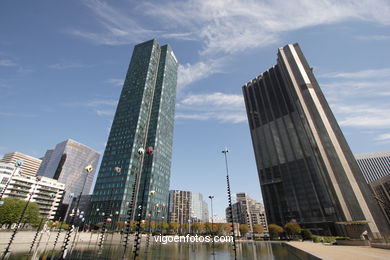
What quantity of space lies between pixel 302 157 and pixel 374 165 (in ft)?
467

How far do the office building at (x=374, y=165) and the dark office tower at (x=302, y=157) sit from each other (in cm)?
12984

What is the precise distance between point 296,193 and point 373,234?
35.9 m

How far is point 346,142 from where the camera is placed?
8481 centimetres

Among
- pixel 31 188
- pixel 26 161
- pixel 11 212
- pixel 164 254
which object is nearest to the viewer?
pixel 164 254

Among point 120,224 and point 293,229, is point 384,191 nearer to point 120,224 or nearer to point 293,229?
point 293,229

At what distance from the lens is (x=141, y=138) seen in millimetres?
124625

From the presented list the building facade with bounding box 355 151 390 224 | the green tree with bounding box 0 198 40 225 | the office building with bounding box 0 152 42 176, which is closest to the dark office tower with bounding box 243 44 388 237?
the green tree with bounding box 0 198 40 225

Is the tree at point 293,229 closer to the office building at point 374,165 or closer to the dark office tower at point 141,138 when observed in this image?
the dark office tower at point 141,138

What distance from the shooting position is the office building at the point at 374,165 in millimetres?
173625

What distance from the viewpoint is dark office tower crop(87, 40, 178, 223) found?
105 metres

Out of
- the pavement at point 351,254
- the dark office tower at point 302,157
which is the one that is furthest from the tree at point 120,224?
the pavement at point 351,254

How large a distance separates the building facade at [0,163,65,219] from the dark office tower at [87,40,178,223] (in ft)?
103

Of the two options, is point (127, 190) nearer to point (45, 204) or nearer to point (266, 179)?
point (45, 204)

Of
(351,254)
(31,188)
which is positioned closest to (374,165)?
(351,254)
